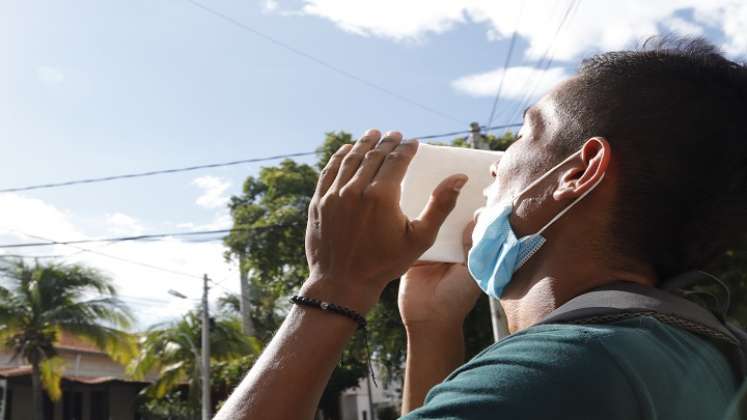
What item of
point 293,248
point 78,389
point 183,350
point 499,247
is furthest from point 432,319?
point 183,350

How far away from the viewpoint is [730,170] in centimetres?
150

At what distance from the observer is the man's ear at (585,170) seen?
1.51 meters

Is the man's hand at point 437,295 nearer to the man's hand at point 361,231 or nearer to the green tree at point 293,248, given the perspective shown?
the man's hand at point 361,231

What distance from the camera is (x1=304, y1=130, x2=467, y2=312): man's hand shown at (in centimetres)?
141

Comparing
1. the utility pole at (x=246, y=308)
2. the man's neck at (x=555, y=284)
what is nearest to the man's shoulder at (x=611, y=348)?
the man's neck at (x=555, y=284)

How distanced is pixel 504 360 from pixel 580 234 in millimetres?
524

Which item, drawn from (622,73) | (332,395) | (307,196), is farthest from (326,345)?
(332,395)

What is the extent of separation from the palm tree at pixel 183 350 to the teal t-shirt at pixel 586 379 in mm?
32469

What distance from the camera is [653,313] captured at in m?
1.19

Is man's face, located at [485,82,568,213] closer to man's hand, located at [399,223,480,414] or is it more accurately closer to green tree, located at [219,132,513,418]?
man's hand, located at [399,223,480,414]

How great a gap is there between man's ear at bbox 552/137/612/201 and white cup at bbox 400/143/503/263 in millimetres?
556

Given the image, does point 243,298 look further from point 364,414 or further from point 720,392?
point 720,392

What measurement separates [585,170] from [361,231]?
0.47 meters

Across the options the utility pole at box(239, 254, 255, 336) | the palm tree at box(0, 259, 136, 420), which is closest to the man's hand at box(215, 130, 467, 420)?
the palm tree at box(0, 259, 136, 420)
